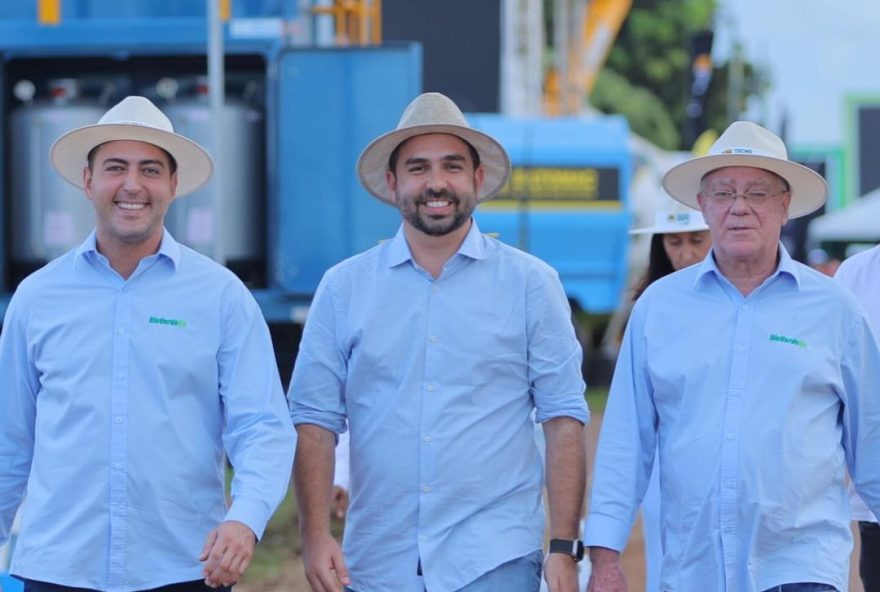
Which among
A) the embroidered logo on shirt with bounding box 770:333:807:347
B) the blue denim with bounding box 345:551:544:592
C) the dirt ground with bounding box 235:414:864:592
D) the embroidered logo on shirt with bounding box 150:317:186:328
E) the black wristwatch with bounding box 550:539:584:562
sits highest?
the embroidered logo on shirt with bounding box 150:317:186:328

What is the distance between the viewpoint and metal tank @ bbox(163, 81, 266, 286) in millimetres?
9070

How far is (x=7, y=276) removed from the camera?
31.1 feet

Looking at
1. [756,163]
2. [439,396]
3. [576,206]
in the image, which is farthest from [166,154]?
[576,206]

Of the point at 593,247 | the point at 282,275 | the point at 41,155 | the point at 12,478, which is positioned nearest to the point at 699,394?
the point at 12,478

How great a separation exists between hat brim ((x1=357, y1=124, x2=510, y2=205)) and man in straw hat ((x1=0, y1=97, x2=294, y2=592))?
59 centimetres

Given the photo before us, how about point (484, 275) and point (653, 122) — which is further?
point (653, 122)

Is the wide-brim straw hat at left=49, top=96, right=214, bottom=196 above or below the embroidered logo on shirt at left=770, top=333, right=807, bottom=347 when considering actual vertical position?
above

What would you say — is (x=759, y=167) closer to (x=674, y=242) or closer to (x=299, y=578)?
(x=674, y=242)

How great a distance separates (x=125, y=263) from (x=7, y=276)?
5.48 metres

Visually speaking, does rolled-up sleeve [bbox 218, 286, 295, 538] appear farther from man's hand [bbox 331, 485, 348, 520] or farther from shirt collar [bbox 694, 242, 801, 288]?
shirt collar [bbox 694, 242, 801, 288]

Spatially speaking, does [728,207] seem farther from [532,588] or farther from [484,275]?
[532,588]

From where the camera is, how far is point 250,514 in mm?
4035

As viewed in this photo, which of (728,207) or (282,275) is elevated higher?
(728,207)

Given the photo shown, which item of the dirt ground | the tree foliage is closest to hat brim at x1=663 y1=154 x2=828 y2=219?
the dirt ground
